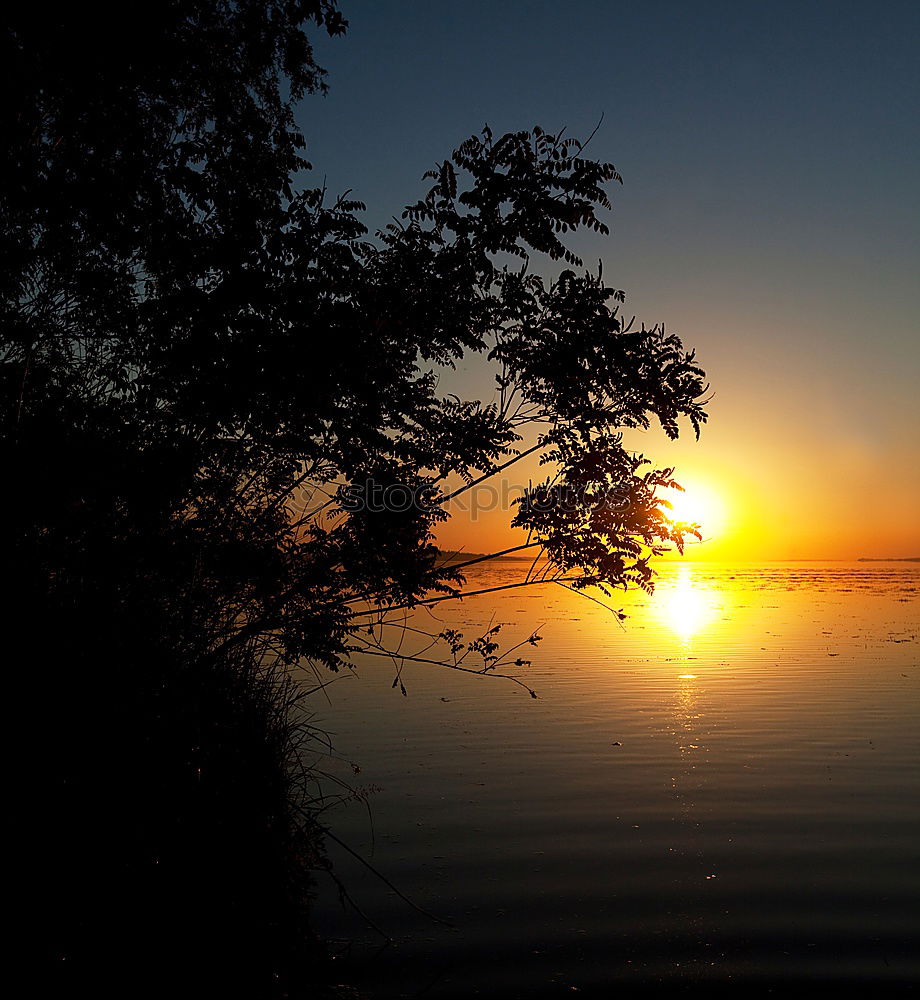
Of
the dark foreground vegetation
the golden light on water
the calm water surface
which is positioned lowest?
the calm water surface

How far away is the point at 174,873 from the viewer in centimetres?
516

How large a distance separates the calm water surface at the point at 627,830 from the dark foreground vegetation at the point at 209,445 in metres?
1.31

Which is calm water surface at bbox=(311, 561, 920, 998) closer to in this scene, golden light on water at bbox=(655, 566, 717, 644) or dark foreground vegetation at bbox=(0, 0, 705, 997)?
dark foreground vegetation at bbox=(0, 0, 705, 997)

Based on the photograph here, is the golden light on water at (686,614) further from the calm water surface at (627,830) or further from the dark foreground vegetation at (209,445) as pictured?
the dark foreground vegetation at (209,445)

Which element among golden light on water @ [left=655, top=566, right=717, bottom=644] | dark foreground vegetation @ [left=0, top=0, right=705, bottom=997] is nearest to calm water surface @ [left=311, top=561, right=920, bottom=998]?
dark foreground vegetation @ [left=0, top=0, right=705, bottom=997]

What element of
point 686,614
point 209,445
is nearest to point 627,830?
point 209,445

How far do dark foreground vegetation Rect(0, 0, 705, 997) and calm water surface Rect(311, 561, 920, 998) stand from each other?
1.31 m

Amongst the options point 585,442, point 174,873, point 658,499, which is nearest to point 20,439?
point 174,873

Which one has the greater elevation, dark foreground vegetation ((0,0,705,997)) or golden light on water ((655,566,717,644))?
dark foreground vegetation ((0,0,705,997))

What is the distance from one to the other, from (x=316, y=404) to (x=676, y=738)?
8.57 metres

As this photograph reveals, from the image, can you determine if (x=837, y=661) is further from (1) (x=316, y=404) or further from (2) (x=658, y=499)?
(1) (x=316, y=404)

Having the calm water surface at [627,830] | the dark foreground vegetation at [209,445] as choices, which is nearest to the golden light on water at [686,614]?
the calm water surface at [627,830]

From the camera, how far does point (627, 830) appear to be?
8.55 meters

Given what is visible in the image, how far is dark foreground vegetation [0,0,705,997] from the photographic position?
5.24 meters
